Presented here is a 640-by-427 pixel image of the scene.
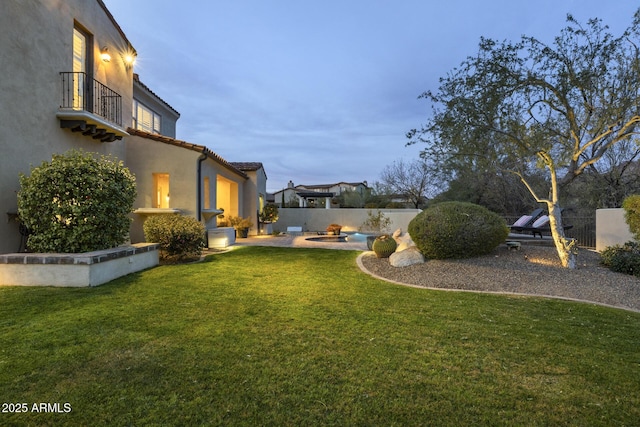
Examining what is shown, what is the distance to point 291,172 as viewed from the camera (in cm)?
6072

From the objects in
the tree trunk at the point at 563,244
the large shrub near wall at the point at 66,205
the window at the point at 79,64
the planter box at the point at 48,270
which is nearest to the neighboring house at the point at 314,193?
the tree trunk at the point at 563,244

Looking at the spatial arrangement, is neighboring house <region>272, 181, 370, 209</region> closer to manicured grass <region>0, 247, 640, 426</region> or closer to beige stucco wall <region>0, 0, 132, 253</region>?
beige stucco wall <region>0, 0, 132, 253</region>

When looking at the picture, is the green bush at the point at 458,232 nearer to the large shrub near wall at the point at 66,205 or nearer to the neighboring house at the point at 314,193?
the large shrub near wall at the point at 66,205

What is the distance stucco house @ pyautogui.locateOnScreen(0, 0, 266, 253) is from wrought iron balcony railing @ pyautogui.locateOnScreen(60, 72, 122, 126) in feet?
0.09

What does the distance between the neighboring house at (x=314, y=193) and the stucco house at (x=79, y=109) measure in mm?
14565

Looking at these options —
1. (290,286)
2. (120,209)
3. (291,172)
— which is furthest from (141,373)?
(291,172)

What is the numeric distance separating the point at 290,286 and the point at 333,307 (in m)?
1.57

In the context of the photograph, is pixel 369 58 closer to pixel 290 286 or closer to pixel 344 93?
pixel 344 93

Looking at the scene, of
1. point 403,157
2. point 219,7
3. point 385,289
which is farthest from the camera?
point 403,157

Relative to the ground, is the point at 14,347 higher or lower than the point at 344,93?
lower

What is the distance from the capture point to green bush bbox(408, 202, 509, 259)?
318 inches

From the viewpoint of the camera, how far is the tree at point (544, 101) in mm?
7109

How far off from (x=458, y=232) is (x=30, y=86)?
34.4 feet

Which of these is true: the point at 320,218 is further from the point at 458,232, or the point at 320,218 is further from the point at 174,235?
the point at 458,232
